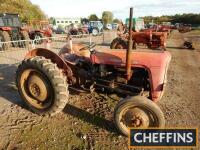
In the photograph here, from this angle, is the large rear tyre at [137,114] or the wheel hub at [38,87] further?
the wheel hub at [38,87]

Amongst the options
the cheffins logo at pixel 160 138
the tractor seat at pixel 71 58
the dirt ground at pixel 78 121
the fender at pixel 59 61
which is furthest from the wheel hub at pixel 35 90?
the cheffins logo at pixel 160 138

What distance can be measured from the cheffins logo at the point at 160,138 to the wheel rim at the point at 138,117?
4.2 inches

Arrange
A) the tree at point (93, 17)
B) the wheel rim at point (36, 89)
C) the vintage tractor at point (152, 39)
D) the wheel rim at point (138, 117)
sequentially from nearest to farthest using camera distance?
1. the wheel rim at point (138, 117)
2. the wheel rim at point (36, 89)
3. the vintage tractor at point (152, 39)
4. the tree at point (93, 17)

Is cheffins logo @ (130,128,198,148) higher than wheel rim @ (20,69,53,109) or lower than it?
lower

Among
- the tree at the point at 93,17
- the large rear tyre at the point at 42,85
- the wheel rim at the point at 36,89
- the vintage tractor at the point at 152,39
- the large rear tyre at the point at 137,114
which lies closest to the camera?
the large rear tyre at the point at 137,114

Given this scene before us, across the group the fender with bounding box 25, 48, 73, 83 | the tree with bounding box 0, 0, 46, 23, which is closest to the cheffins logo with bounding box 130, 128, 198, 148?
the fender with bounding box 25, 48, 73, 83

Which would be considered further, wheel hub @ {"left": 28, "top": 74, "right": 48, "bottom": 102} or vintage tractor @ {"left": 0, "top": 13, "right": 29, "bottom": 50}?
vintage tractor @ {"left": 0, "top": 13, "right": 29, "bottom": 50}

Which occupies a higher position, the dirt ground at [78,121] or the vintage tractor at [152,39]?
the vintage tractor at [152,39]

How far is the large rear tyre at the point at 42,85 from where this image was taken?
4.39 meters

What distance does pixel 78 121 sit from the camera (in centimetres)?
457

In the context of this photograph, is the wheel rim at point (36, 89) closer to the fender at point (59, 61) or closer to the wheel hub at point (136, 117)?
the fender at point (59, 61)

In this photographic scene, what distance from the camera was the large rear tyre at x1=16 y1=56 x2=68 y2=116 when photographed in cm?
439

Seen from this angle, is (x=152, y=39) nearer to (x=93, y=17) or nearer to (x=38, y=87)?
(x=38, y=87)

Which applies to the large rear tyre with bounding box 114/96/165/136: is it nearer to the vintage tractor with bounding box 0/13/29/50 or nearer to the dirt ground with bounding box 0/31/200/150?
the dirt ground with bounding box 0/31/200/150
